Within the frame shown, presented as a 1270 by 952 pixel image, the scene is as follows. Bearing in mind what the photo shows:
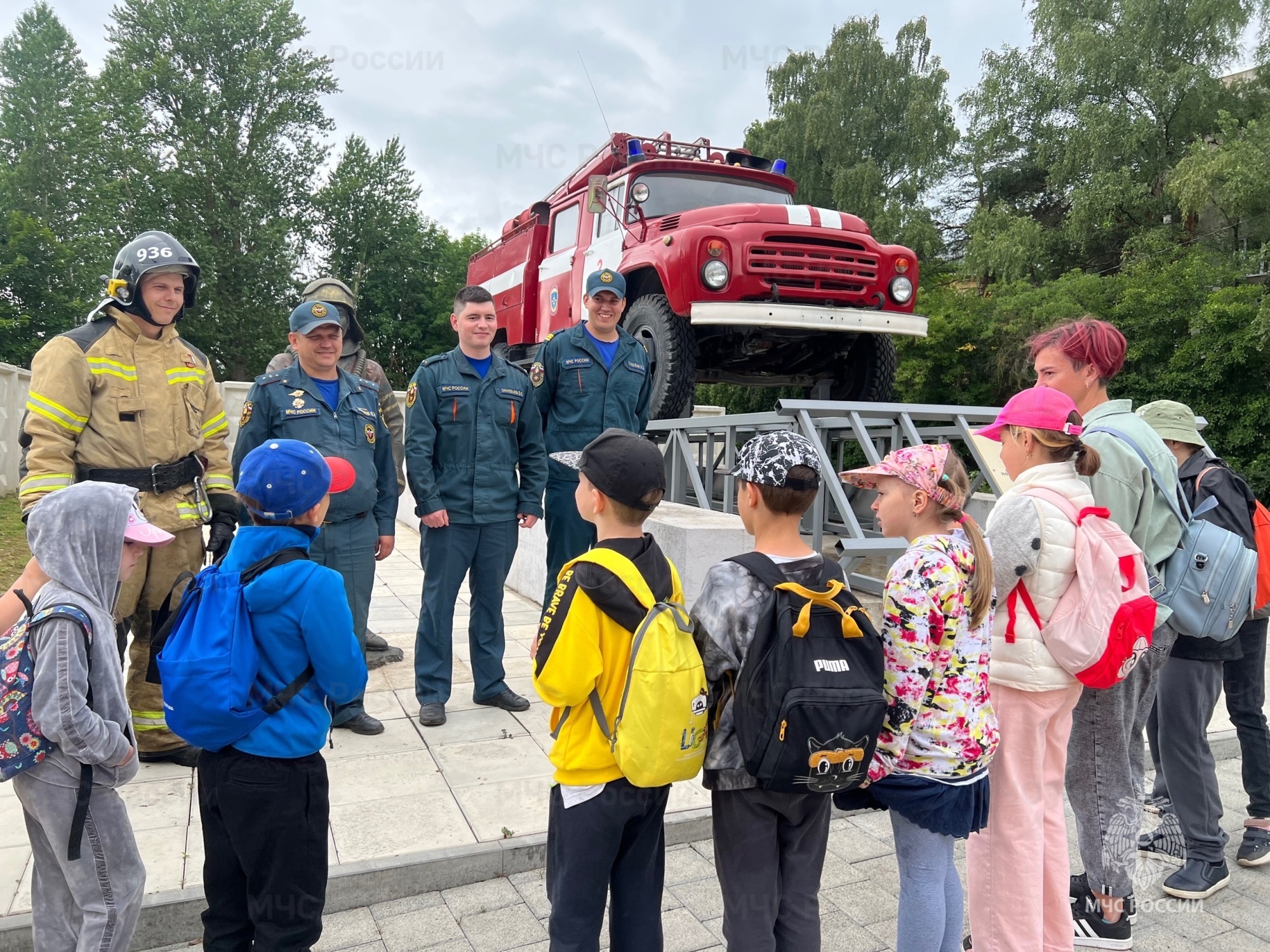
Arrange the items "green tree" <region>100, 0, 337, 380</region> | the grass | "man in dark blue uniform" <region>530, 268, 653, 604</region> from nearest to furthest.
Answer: "man in dark blue uniform" <region>530, 268, 653, 604</region>, the grass, "green tree" <region>100, 0, 337, 380</region>

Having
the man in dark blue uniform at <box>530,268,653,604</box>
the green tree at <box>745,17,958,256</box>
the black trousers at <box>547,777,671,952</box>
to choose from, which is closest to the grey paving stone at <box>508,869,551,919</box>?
the black trousers at <box>547,777,671,952</box>

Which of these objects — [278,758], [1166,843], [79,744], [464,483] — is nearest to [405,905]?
[278,758]

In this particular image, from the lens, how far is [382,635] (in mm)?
5609

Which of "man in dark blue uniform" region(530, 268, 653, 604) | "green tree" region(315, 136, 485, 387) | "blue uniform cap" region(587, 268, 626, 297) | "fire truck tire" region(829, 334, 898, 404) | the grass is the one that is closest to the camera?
"blue uniform cap" region(587, 268, 626, 297)

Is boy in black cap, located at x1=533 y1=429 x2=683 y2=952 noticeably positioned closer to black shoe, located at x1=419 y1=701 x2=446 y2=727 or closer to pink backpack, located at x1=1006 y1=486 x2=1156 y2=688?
pink backpack, located at x1=1006 y1=486 x2=1156 y2=688

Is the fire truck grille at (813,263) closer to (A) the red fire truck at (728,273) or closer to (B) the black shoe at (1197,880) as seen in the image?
(A) the red fire truck at (728,273)

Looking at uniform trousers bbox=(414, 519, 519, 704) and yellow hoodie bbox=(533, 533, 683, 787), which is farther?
uniform trousers bbox=(414, 519, 519, 704)

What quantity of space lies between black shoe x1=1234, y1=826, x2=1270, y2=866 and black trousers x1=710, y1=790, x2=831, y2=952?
2.12m

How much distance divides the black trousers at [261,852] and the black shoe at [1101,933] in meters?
2.16

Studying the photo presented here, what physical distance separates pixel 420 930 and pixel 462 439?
2128mm

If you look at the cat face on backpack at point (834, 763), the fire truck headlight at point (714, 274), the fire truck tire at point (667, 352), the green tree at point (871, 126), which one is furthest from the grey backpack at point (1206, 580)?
the green tree at point (871, 126)

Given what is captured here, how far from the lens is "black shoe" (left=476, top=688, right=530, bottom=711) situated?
13.7 feet

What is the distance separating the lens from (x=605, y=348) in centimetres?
452

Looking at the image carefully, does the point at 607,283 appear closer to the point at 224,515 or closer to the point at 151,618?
the point at 224,515
